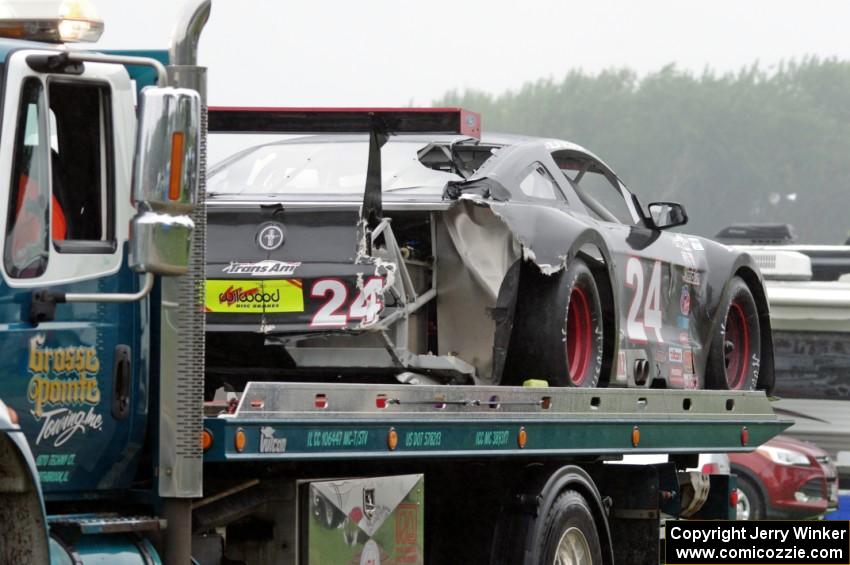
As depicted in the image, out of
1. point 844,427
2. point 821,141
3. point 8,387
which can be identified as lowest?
point 844,427

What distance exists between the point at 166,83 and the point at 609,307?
392 centimetres

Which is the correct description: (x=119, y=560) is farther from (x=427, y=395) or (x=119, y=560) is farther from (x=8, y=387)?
(x=427, y=395)

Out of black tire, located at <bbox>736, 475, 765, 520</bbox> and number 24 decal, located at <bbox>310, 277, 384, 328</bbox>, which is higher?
number 24 decal, located at <bbox>310, 277, 384, 328</bbox>

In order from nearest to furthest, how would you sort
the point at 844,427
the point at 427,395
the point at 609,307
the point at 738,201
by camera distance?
the point at 427,395
the point at 609,307
the point at 844,427
the point at 738,201

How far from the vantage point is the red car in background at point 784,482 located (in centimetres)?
1672

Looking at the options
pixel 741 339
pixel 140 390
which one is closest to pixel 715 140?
pixel 741 339

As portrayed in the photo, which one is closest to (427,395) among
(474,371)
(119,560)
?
(474,371)

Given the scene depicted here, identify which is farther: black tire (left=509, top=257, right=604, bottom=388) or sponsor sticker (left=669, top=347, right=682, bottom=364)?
sponsor sticker (left=669, top=347, right=682, bottom=364)

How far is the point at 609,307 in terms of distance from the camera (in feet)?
29.7

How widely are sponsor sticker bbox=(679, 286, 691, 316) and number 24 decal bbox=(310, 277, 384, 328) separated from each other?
10.3ft

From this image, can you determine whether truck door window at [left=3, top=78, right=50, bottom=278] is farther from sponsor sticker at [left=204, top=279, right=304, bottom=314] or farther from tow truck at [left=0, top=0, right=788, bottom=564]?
sponsor sticker at [left=204, top=279, right=304, bottom=314]

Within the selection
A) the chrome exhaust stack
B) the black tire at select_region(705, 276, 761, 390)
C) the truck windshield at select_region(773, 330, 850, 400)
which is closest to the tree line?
the truck windshield at select_region(773, 330, 850, 400)

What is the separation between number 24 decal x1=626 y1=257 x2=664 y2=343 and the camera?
938 cm

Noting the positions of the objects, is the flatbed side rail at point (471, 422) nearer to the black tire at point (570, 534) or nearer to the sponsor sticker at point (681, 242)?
the black tire at point (570, 534)
